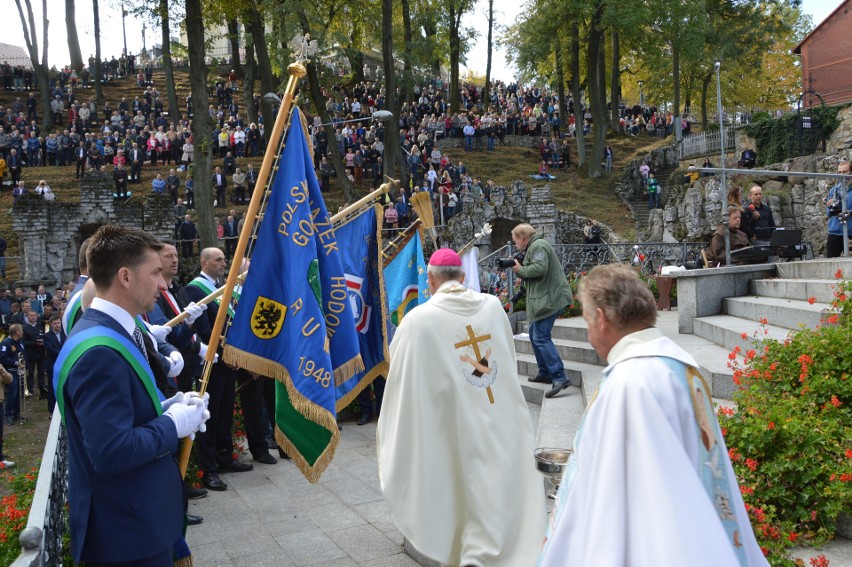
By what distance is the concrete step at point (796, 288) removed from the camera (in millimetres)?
8020

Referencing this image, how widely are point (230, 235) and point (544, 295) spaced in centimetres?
1645

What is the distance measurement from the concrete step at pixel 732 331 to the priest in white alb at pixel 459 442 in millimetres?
2849

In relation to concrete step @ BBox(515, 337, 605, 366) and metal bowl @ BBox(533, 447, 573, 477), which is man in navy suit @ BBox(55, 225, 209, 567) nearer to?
metal bowl @ BBox(533, 447, 573, 477)

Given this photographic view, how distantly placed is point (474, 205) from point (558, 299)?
18.9 metres

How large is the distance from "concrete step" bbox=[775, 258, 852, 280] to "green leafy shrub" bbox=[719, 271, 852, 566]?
10.0 feet

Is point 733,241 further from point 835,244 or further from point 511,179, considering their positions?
point 511,179

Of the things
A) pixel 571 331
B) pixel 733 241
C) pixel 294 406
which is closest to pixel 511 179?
pixel 733 241

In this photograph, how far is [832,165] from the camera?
25.7 m

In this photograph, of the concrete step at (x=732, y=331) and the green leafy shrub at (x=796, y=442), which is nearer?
the green leafy shrub at (x=796, y=442)

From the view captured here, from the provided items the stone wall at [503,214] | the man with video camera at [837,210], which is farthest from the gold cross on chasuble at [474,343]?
the stone wall at [503,214]

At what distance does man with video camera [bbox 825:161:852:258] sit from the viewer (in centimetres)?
975

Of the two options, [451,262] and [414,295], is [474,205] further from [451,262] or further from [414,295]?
[451,262]

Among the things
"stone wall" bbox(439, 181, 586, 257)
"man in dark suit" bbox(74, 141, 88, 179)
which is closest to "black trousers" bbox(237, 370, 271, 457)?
"stone wall" bbox(439, 181, 586, 257)

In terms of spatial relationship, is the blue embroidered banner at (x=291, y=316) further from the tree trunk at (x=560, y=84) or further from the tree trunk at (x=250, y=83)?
the tree trunk at (x=560, y=84)
